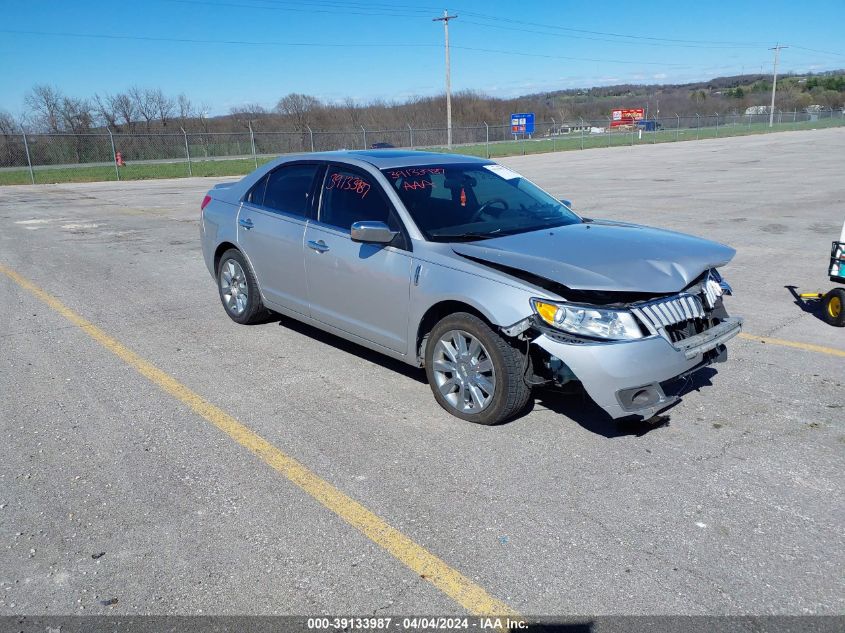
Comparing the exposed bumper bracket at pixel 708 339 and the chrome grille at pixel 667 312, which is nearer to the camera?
the chrome grille at pixel 667 312

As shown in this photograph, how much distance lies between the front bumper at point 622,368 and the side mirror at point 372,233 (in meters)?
1.32

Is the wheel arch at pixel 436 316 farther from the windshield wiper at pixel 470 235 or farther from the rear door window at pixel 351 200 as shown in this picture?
the rear door window at pixel 351 200

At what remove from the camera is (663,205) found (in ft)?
48.8

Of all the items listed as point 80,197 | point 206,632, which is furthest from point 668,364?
point 80,197

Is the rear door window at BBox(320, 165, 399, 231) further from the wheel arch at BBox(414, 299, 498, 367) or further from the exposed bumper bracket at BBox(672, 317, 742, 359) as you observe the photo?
the exposed bumper bracket at BBox(672, 317, 742, 359)

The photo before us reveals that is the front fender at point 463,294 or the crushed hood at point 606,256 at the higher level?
the crushed hood at point 606,256

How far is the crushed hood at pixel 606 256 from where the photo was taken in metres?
3.97

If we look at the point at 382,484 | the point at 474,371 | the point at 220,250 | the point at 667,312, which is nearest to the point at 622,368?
the point at 667,312

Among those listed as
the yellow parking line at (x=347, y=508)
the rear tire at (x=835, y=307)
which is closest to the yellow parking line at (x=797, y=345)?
the rear tire at (x=835, y=307)

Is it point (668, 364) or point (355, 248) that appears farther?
point (355, 248)

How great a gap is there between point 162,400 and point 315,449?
146 cm

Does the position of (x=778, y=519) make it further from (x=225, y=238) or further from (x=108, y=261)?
(x=108, y=261)

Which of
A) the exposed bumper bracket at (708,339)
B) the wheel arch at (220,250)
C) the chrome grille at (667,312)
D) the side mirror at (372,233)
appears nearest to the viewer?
the chrome grille at (667,312)

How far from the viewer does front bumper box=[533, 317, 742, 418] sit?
3779 mm
